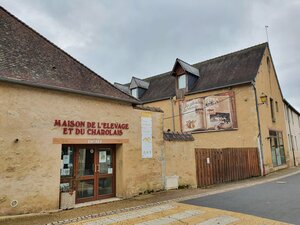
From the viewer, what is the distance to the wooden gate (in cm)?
1145

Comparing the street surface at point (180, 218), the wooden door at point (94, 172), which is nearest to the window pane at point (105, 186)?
the wooden door at point (94, 172)

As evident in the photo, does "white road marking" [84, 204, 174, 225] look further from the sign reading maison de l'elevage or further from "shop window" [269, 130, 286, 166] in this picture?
"shop window" [269, 130, 286, 166]

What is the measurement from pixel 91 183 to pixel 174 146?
4021 millimetres

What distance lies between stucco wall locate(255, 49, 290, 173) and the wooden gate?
173cm

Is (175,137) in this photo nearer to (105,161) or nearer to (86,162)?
(105,161)

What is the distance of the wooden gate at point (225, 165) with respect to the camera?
37.6 ft

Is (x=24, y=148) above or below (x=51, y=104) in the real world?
below

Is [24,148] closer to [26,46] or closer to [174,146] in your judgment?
[26,46]

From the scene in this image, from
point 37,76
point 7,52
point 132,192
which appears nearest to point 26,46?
point 7,52

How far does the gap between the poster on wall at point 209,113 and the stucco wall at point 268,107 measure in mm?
2062

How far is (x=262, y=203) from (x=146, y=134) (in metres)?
4.72

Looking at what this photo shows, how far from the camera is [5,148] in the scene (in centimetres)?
626

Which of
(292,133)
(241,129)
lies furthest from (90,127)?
(292,133)

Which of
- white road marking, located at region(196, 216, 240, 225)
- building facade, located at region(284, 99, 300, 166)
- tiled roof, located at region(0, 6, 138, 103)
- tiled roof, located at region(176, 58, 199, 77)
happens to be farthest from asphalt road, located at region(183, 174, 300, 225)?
building facade, located at region(284, 99, 300, 166)
